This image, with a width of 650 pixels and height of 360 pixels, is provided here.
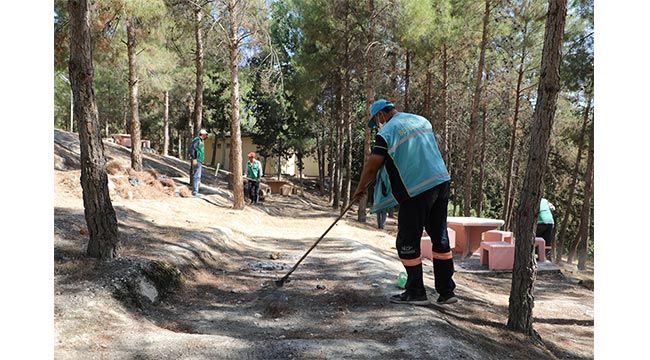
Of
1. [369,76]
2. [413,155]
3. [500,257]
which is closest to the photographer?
[413,155]

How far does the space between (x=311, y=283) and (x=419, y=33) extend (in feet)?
40.6

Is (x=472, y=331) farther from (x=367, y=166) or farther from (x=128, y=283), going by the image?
(x=128, y=283)

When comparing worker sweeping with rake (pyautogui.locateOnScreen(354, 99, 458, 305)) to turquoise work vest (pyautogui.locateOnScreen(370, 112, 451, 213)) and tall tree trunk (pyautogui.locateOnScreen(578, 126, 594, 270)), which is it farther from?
tall tree trunk (pyautogui.locateOnScreen(578, 126, 594, 270))

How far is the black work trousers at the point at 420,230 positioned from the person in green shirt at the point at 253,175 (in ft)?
36.7

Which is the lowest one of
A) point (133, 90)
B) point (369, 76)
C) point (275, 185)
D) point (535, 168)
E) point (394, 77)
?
point (275, 185)

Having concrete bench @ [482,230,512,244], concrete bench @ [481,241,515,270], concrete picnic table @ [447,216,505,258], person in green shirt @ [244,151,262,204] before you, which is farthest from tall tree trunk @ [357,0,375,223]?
concrete bench @ [481,241,515,270]

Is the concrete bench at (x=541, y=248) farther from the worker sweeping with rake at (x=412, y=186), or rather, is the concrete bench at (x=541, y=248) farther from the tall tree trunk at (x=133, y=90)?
the tall tree trunk at (x=133, y=90)

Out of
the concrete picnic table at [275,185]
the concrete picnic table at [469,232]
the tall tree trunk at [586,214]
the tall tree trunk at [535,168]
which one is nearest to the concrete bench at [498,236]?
the concrete picnic table at [469,232]

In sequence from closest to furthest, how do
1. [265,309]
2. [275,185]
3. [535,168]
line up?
[535,168], [265,309], [275,185]

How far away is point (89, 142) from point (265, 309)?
217cm

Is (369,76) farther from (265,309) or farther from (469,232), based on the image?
(265,309)

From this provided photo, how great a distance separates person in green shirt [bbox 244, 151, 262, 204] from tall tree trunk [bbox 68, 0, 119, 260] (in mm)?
10447

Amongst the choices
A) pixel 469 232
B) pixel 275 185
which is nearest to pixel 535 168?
pixel 469 232

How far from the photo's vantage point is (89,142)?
14.3ft
